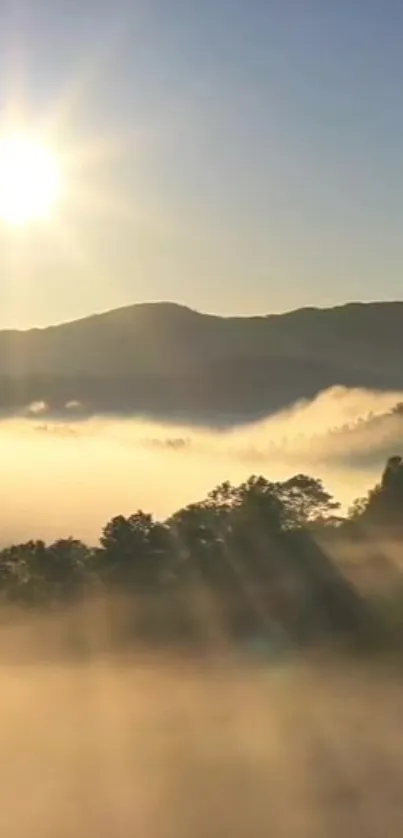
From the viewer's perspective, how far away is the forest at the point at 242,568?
288 inches

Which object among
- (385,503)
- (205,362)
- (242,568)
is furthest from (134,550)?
(205,362)

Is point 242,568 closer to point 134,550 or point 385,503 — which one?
point 134,550

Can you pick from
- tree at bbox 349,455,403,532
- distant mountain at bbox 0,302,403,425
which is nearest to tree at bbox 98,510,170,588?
tree at bbox 349,455,403,532

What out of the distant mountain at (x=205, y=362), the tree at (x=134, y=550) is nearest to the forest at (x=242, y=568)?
the tree at (x=134, y=550)

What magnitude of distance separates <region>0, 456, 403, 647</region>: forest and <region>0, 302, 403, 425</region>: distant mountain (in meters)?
5.16

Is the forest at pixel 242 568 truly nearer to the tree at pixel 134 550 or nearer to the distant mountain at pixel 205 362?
the tree at pixel 134 550

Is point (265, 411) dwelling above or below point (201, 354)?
below

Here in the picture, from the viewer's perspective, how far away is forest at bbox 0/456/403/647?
731 centimetres

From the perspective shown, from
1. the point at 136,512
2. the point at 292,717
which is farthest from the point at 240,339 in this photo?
the point at 292,717

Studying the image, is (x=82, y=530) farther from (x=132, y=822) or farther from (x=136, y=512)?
(x=132, y=822)

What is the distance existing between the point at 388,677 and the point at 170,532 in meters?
4.80

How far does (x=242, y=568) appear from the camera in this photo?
8.50 meters

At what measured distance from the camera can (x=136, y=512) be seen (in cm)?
1195

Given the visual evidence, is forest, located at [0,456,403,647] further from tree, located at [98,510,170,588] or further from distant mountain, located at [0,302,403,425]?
distant mountain, located at [0,302,403,425]
